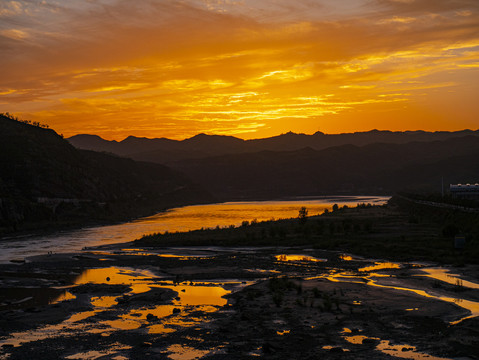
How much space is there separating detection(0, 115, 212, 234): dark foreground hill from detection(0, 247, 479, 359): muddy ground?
212 ft

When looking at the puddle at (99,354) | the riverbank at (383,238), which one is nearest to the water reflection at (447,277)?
the riverbank at (383,238)

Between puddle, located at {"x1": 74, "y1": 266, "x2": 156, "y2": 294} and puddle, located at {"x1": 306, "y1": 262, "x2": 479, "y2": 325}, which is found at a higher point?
puddle, located at {"x1": 306, "y1": 262, "x2": 479, "y2": 325}

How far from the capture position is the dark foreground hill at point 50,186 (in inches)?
4386

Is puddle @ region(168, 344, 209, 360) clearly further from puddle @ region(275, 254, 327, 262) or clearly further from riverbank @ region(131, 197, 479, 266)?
puddle @ region(275, 254, 327, 262)

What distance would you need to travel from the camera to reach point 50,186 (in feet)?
440

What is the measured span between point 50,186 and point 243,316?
380 ft

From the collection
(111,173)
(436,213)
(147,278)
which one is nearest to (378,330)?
(147,278)

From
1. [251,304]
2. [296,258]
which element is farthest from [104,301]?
[296,258]

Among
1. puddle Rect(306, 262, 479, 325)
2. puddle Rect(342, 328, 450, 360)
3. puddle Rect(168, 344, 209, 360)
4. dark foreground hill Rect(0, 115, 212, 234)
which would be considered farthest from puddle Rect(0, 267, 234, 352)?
dark foreground hill Rect(0, 115, 212, 234)

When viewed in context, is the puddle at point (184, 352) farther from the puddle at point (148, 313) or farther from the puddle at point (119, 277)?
the puddle at point (119, 277)

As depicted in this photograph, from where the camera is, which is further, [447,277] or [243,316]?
[447,277]

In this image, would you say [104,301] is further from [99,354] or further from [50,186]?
[50,186]

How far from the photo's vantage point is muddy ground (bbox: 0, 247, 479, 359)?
2225 centimetres

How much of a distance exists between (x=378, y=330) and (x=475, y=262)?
73.8ft
